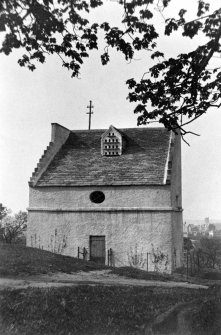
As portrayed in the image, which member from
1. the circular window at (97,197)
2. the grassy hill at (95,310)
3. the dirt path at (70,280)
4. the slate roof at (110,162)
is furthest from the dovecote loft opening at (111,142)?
the grassy hill at (95,310)

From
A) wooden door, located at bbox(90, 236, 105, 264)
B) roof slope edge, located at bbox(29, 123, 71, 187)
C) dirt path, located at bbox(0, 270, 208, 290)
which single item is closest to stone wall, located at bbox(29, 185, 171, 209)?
roof slope edge, located at bbox(29, 123, 71, 187)

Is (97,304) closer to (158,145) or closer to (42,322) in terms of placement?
(42,322)

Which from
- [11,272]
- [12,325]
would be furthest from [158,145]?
[12,325]

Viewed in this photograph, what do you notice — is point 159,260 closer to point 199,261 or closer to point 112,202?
point 112,202

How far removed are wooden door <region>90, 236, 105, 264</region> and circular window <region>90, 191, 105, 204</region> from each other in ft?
6.89

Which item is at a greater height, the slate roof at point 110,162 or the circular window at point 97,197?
the slate roof at point 110,162

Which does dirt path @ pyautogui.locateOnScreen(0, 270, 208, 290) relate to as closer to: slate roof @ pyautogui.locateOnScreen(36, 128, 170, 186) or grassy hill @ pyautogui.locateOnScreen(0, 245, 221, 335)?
grassy hill @ pyautogui.locateOnScreen(0, 245, 221, 335)

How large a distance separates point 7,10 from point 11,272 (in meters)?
9.81

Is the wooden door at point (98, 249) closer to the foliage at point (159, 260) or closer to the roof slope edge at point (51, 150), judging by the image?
the foliage at point (159, 260)

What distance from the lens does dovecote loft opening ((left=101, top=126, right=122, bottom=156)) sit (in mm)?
25758

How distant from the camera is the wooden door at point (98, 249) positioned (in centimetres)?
2330

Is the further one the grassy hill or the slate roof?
the slate roof

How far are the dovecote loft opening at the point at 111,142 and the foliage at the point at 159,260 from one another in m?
6.66

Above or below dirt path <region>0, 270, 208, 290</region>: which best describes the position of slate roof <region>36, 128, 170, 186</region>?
above
